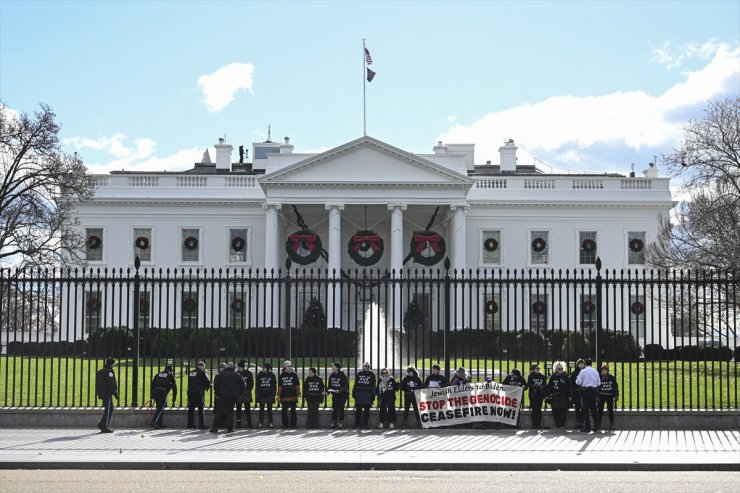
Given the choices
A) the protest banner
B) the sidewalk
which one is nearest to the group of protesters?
the protest banner

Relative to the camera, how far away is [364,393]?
17.4 metres

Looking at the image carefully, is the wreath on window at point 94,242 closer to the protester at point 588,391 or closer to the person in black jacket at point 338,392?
the person in black jacket at point 338,392

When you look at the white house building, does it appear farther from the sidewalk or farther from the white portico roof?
the sidewalk

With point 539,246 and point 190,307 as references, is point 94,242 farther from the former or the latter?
point 190,307

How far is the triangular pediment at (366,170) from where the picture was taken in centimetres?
5116

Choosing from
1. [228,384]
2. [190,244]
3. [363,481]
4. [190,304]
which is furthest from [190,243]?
[363,481]

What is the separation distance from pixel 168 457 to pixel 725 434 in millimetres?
9997

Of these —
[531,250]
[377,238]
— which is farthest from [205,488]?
[531,250]

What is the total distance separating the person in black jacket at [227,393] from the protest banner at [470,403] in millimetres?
3422

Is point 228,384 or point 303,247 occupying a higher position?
point 303,247

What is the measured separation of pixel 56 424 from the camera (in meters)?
17.5

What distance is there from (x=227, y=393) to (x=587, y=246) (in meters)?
42.4

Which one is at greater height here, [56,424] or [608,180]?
[608,180]

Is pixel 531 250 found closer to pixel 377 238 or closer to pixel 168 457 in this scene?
pixel 377 238
